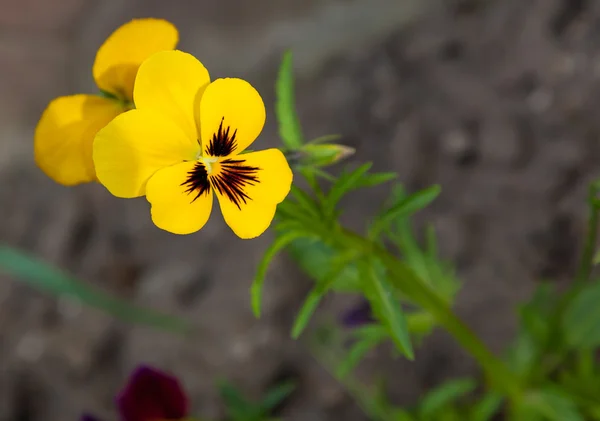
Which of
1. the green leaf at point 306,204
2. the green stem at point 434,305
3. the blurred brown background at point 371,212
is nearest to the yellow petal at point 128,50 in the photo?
the green leaf at point 306,204

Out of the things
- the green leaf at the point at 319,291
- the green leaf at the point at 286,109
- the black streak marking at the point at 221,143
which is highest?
the green leaf at the point at 286,109

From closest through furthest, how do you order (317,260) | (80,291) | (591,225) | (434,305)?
(591,225)
(434,305)
(317,260)
(80,291)

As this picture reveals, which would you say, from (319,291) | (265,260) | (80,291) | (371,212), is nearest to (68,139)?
(265,260)

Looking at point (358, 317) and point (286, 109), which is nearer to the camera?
point (286, 109)

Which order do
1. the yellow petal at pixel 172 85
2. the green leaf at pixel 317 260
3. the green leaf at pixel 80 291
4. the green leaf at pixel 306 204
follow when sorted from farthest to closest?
1. the green leaf at pixel 80 291
2. the green leaf at pixel 317 260
3. the green leaf at pixel 306 204
4. the yellow petal at pixel 172 85

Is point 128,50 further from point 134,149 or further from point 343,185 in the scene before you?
point 343,185

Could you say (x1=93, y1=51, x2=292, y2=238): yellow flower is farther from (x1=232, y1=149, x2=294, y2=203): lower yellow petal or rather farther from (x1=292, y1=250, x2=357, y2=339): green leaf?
(x1=292, y1=250, x2=357, y2=339): green leaf

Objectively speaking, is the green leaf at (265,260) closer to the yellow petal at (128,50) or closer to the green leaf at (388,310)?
the green leaf at (388,310)

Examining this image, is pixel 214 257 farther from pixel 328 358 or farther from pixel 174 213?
pixel 174 213
